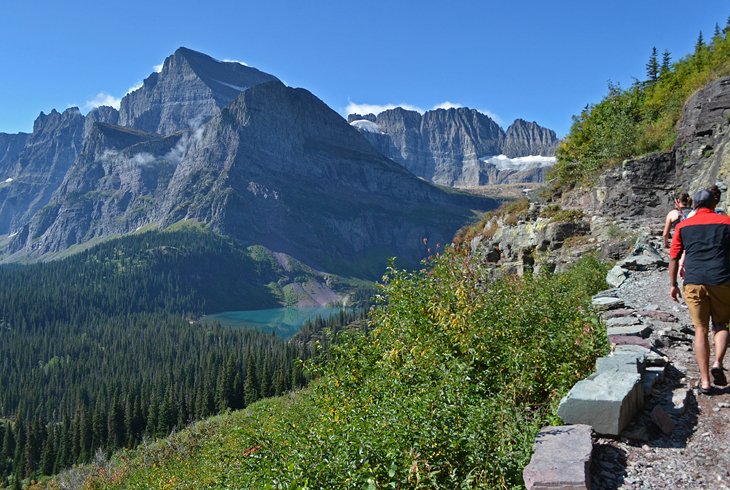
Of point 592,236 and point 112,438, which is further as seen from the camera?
point 112,438

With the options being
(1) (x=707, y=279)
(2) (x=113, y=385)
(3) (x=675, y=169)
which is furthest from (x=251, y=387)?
(1) (x=707, y=279)

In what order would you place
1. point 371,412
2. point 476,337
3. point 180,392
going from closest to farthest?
point 371,412 < point 476,337 < point 180,392

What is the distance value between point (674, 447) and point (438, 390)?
121 inches

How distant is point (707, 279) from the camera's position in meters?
7.29

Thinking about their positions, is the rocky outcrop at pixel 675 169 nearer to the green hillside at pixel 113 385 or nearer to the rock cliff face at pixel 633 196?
the rock cliff face at pixel 633 196

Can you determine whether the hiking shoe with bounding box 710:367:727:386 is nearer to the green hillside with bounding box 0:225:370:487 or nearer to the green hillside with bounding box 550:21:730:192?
the green hillside with bounding box 550:21:730:192

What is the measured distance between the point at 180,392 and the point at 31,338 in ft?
Result: 409

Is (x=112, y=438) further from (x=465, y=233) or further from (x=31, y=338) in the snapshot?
(x=31, y=338)

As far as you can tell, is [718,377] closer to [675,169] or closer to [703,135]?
[703,135]

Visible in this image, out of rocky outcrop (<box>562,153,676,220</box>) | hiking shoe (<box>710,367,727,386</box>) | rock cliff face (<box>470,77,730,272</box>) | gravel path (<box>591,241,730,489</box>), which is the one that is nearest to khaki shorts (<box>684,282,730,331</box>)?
hiking shoe (<box>710,367,727,386</box>)

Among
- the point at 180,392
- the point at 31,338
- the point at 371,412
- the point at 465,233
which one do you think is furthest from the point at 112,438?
the point at 31,338

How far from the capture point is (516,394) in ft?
23.8

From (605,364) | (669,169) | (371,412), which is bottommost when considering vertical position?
(371,412)

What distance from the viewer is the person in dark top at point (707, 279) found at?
7199 mm
